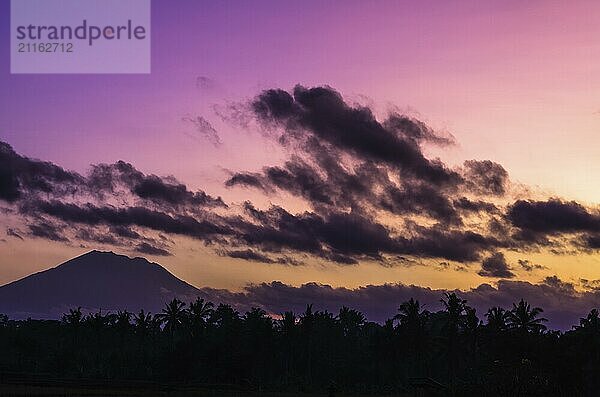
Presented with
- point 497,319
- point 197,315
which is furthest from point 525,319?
point 197,315

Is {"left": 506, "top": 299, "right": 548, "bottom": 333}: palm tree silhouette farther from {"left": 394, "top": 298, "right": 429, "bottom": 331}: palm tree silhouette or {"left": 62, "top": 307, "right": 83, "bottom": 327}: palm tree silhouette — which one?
{"left": 62, "top": 307, "right": 83, "bottom": 327}: palm tree silhouette

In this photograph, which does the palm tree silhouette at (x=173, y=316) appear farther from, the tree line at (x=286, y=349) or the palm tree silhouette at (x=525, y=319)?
the palm tree silhouette at (x=525, y=319)

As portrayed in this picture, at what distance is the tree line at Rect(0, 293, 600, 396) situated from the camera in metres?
79.4

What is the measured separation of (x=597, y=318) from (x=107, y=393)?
5475cm

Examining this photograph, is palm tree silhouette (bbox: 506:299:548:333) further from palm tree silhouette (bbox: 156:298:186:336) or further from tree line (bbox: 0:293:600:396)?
palm tree silhouette (bbox: 156:298:186:336)

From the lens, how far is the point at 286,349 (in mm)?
94875

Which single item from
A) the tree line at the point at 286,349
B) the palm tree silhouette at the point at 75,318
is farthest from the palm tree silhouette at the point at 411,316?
the palm tree silhouette at the point at 75,318

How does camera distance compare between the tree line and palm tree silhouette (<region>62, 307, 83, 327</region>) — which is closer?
the tree line

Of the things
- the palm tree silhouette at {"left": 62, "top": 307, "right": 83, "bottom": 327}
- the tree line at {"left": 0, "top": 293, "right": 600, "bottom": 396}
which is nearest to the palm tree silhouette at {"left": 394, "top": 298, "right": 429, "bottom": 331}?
the tree line at {"left": 0, "top": 293, "right": 600, "bottom": 396}

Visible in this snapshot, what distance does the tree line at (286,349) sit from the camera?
79.4m

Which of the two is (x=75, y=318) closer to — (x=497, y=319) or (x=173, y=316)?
(x=173, y=316)

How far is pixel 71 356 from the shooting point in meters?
86.6

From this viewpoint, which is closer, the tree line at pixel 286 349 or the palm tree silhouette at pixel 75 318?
the tree line at pixel 286 349

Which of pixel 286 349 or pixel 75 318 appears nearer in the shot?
pixel 286 349
